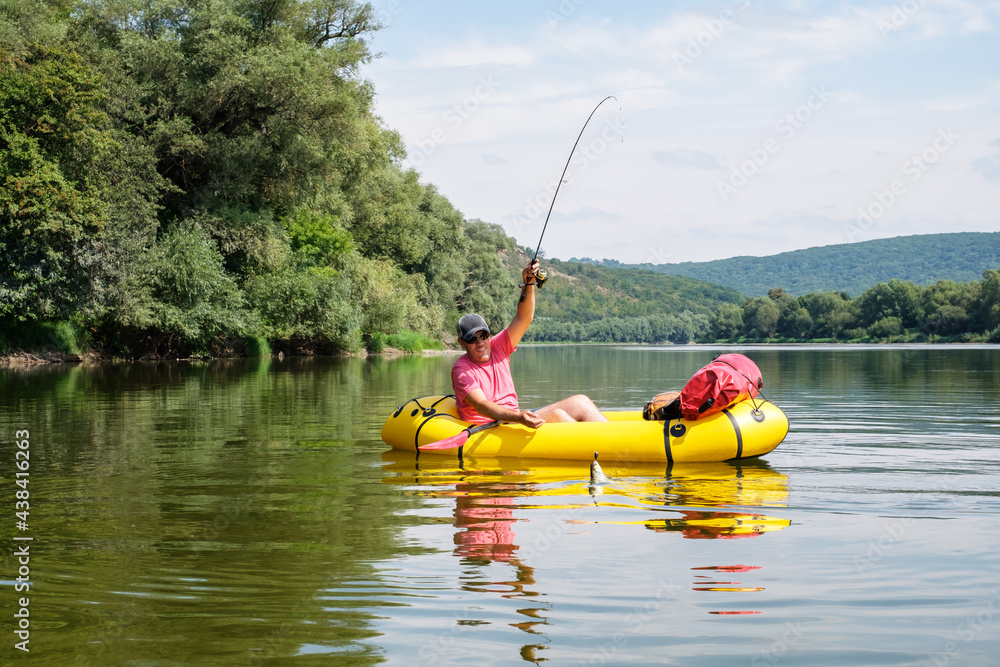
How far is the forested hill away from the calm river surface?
12183 centimetres

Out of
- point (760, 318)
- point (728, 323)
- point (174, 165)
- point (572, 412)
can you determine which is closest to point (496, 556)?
point (572, 412)

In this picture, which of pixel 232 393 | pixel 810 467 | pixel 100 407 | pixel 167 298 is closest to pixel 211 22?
pixel 167 298

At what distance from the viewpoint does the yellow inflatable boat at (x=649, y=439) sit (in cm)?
758

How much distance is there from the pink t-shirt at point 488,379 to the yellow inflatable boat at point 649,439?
0.26m

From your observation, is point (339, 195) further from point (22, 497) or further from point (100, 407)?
point (22, 497)

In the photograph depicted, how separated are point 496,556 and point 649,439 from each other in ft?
11.1

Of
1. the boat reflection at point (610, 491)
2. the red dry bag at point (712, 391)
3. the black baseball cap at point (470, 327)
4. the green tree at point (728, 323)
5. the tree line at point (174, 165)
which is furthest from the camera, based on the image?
the green tree at point (728, 323)

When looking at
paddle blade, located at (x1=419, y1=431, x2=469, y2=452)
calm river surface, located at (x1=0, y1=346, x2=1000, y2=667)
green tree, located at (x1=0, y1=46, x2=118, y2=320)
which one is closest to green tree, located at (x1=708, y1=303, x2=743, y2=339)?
green tree, located at (x1=0, y1=46, x2=118, y2=320)

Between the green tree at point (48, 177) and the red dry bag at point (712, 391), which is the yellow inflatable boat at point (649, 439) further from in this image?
the green tree at point (48, 177)

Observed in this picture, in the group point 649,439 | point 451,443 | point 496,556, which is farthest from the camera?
point 451,443

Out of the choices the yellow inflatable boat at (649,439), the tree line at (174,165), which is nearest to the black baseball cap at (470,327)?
the yellow inflatable boat at (649,439)

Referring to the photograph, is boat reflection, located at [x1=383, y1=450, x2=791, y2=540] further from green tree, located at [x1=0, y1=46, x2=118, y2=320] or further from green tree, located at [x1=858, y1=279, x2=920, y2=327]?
green tree, located at [x1=858, y1=279, x2=920, y2=327]

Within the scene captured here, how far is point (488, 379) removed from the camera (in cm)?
811

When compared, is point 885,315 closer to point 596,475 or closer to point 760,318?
point 760,318
